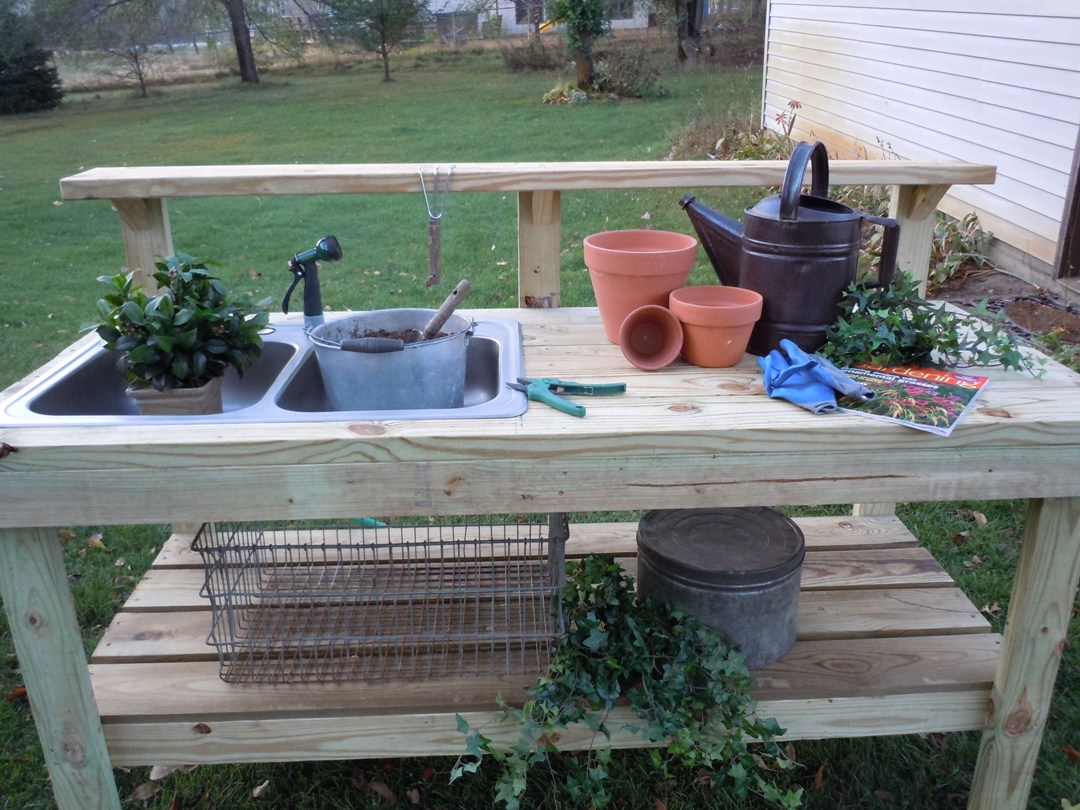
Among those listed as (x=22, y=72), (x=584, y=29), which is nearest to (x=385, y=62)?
(x=584, y=29)

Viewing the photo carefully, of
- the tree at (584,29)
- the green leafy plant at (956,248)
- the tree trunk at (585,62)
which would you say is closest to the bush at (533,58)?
the tree at (584,29)

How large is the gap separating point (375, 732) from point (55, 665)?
23.3 inches

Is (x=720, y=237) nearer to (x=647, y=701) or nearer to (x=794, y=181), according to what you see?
(x=794, y=181)

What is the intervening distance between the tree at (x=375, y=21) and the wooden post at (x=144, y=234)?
54.4 ft

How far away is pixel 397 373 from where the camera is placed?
1.60 m

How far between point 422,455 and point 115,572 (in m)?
1.94

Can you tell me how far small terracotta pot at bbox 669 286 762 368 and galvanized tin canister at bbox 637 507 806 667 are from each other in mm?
438

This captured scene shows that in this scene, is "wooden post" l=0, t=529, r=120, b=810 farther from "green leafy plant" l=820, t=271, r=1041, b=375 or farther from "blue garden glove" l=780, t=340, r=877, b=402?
"green leafy plant" l=820, t=271, r=1041, b=375

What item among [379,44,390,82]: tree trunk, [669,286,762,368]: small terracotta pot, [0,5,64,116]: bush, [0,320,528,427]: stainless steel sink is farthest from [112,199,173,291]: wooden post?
[379,44,390,82]: tree trunk

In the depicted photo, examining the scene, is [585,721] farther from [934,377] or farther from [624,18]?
[624,18]

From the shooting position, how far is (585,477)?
4.81ft

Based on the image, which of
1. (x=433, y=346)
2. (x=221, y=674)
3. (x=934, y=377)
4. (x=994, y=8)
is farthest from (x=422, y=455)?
(x=994, y=8)

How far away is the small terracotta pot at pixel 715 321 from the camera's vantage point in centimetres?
166

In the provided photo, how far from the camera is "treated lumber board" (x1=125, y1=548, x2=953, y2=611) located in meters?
2.16
